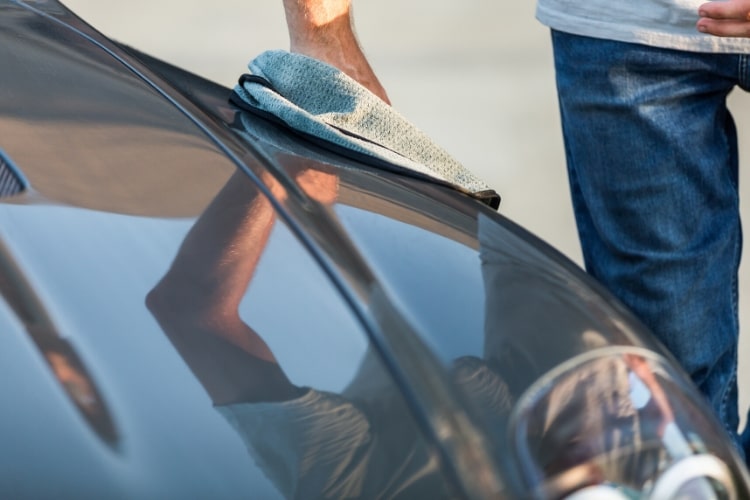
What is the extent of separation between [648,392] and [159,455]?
474 mm

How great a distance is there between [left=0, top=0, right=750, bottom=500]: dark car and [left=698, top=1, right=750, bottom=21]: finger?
0.44 metres

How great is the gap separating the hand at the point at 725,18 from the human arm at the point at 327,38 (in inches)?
19.6

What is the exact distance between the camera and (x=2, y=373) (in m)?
0.97

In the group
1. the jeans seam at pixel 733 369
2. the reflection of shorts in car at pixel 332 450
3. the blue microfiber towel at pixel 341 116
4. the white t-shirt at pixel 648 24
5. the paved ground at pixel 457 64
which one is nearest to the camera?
the reflection of shorts in car at pixel 332 450

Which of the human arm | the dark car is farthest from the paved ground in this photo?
the dark car

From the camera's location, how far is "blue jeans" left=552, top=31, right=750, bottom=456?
171cm

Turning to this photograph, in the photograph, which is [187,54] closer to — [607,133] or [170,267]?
[607,133]

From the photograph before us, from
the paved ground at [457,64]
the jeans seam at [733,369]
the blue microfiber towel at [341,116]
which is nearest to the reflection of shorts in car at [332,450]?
the blue microfiber towel at [341,116]

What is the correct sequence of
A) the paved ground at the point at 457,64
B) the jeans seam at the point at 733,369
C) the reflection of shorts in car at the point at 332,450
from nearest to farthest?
the reflection of shorts in car at the point at 332,450 < the jeans seam at the point at 733,369 < the paved ground at the point at 457,64

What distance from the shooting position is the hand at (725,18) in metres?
1.48

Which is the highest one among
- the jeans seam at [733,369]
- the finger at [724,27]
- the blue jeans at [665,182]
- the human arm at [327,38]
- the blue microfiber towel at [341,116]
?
the human arm at [327,38]

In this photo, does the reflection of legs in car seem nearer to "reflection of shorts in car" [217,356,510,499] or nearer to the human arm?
"reflection of shorts in car" [217,356,510,499]

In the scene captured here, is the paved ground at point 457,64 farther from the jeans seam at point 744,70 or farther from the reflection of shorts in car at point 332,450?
the reflection of shorts in car at point 332,450

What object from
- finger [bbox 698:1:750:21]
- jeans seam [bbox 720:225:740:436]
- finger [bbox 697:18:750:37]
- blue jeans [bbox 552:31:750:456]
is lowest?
jeans seam [bbox 720:225:740:436]
